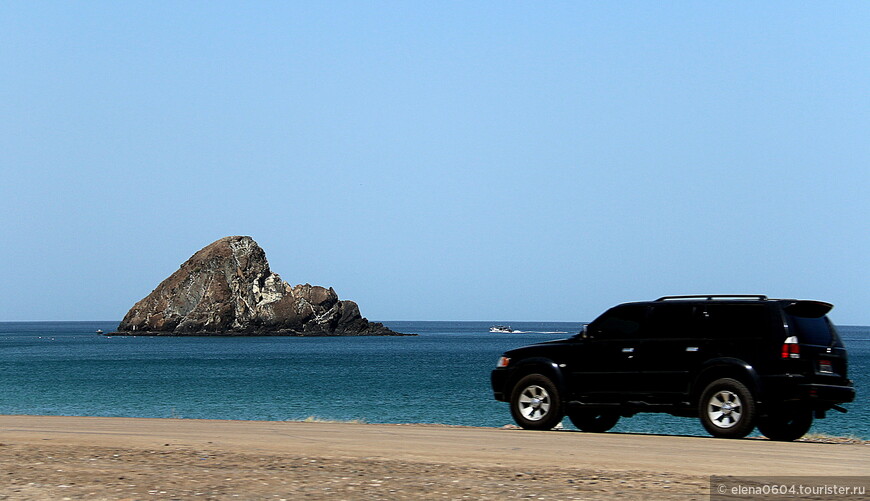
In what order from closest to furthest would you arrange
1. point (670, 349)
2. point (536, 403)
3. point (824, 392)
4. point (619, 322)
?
point (824, 392) → point (670, 349) → point (619, 322) → point (536, 403)

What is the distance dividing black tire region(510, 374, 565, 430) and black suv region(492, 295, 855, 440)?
2 cm

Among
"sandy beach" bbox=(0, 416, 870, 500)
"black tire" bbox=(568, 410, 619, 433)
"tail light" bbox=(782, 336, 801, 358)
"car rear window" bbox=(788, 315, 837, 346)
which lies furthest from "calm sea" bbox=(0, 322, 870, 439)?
"sandy beach" bbox=(0, 416, 870, 500)

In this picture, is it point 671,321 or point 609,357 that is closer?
point 671,321

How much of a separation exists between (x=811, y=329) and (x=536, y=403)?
14.5ft

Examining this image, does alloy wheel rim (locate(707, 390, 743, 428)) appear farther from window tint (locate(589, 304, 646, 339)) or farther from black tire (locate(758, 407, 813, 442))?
window tint (locate(589, 304, 646, 339))

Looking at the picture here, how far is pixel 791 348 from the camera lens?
15422 mm

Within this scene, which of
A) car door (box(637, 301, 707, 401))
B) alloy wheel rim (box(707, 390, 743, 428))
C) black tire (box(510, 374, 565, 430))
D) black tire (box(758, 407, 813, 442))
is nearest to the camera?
alloy wheel rim (box(707, 390, 743, 428))

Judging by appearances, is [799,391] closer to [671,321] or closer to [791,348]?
[791,348]

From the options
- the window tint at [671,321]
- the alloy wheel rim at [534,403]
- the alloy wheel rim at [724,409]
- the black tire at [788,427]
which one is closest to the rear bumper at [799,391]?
the alloy wheel rim at [724,409]

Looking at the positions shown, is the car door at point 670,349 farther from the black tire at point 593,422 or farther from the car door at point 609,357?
the black tire at point 593,422

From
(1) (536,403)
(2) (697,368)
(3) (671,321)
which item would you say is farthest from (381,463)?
(3) (671,321)

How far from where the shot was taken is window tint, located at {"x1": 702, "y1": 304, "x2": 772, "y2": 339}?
15773mm

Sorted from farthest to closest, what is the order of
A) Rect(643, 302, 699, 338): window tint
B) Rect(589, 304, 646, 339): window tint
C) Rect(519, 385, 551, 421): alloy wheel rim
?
Rect(519, 385, 551, 421): alloy wheel rim, Rect(589, 304, 646, 339): window tint, Rect(643, 302, 699, 338): window tint

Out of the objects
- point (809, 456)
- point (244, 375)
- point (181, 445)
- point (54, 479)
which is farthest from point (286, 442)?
point (244, 375)
